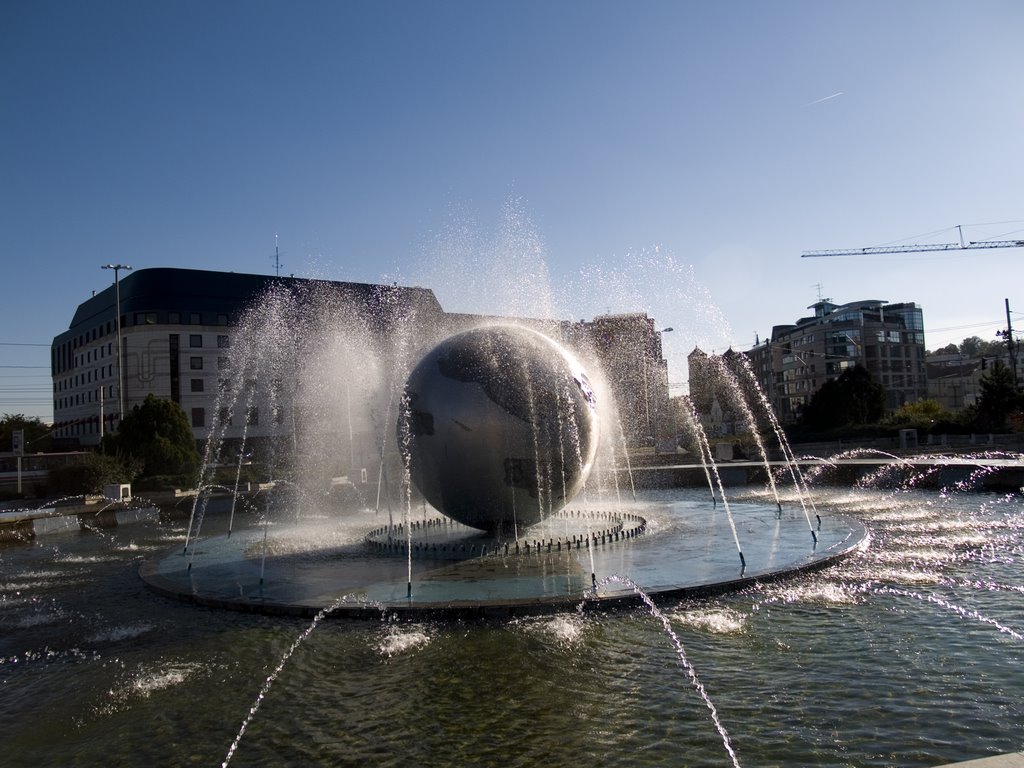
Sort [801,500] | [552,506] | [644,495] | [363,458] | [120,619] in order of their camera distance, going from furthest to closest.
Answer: [363,458] < [644,495] < [801,500] < [552,506] < [120,619]

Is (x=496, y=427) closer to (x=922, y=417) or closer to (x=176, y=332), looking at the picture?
(x=922, y=417)

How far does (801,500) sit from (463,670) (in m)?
16.2

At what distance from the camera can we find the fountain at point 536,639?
6.05 metres

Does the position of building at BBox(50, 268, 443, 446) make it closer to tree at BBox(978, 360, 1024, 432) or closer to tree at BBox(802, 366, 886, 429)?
tree at BBox(802, 366, 886, 429)

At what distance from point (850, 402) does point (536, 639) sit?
54.4 metres

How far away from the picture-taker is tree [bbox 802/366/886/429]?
186 feet

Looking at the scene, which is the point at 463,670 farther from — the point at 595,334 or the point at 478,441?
the point at 595,334

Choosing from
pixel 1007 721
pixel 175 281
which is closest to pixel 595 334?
pixel 175 281

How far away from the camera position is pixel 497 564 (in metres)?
12.6

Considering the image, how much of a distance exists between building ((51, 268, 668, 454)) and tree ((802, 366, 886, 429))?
62.1 feet

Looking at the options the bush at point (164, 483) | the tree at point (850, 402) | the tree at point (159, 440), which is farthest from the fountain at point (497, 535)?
the tree at point (850, 402)

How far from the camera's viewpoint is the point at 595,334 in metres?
113

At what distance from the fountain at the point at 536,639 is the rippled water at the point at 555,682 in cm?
3

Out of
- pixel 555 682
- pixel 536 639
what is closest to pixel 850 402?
pixel 536 639
